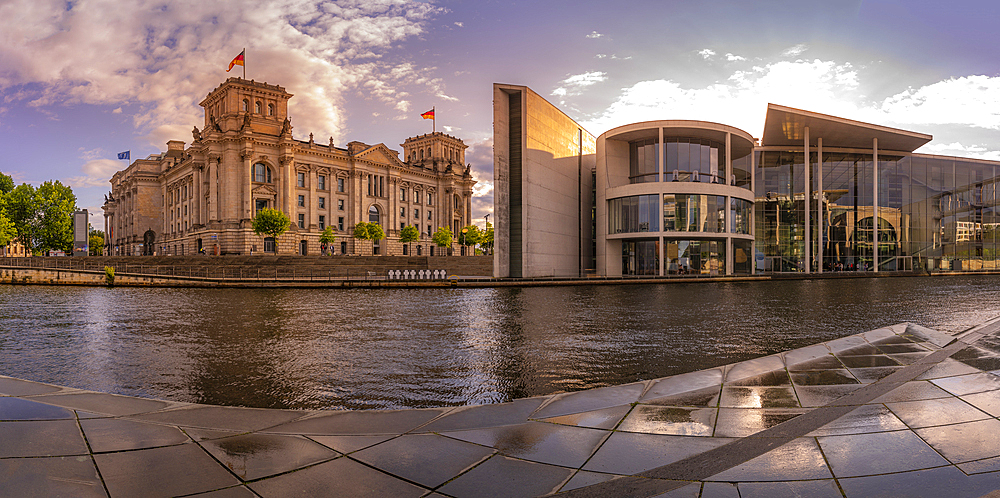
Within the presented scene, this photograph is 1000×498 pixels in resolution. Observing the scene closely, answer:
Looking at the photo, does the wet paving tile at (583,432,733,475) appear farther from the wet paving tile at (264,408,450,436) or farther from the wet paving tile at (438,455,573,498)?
the wet paving tile at (264,408,450,436)

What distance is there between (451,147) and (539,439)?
122m

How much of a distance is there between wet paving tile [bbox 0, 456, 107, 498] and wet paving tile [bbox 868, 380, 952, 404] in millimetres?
6923

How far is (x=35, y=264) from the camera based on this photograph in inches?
1788

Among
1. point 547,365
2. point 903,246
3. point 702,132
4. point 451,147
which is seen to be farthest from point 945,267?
point 451,147

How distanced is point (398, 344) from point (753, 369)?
768 cm

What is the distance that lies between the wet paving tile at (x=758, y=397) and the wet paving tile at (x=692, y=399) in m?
0.09

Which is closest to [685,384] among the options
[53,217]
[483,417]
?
[483,417]

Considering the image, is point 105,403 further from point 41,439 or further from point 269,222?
point 269,222

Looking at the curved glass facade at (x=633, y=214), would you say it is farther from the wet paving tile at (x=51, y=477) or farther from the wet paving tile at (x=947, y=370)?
the wet paving tile at (x=51, y=477)

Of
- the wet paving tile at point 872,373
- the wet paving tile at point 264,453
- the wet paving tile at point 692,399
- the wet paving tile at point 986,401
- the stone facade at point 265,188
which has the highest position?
the stone facade at point 265,188

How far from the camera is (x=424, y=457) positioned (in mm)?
4074

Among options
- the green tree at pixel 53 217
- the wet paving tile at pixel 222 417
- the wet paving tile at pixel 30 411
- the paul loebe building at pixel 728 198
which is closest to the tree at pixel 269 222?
the green tree at pixel 53 217

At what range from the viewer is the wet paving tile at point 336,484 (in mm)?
3447

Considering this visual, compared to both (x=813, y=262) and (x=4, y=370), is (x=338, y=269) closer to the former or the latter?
(x=4, y=370)
